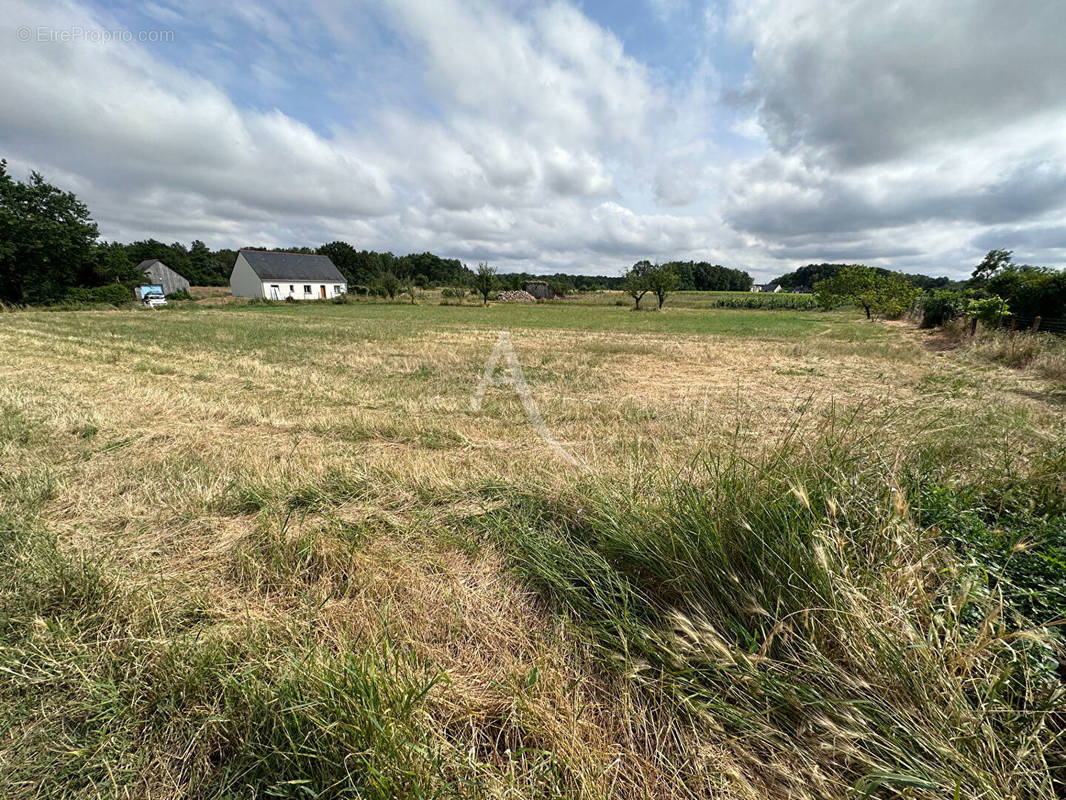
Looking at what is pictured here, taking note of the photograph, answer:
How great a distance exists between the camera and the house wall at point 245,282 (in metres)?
62.4

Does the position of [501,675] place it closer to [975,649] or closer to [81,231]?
[975,649]

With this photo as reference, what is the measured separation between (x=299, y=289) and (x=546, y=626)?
78079mm

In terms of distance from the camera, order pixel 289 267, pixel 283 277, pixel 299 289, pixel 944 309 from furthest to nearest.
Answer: pixel 289 267, pixel 299 289, pixel 283 277, pixel 944 309

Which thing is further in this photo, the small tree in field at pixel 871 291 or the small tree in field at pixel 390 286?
the small tree in field at pixel 390 286

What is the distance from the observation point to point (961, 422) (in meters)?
3.20

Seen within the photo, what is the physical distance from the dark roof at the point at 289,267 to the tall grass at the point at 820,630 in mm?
76036

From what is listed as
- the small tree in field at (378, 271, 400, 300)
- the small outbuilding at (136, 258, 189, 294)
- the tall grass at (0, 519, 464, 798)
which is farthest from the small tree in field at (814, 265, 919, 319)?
the small outbuilding at (136, 258, 189, 294)

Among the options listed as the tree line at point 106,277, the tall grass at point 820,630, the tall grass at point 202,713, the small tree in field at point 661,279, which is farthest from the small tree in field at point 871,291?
the tall grass at point 202,713

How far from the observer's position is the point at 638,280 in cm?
5803

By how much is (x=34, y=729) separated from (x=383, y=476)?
2438 millimetres

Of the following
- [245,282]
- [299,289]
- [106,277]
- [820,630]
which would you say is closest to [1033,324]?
[820,630]

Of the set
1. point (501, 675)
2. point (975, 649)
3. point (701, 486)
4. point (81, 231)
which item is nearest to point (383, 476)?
point (501, 675)

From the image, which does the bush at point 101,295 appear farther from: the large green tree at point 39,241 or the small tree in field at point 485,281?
the small tree in field at point 485,281

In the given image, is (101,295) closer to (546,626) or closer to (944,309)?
(546,626)
